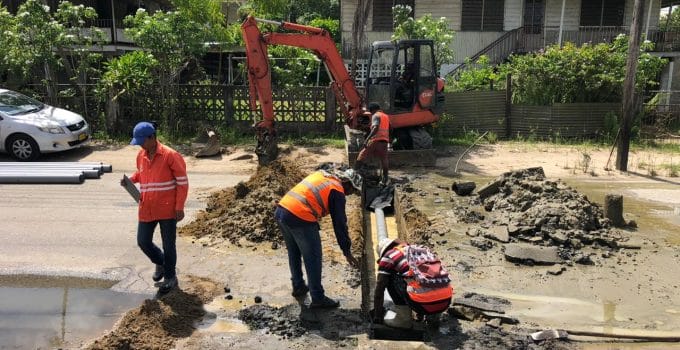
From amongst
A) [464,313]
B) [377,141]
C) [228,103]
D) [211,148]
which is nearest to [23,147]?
[211,148]

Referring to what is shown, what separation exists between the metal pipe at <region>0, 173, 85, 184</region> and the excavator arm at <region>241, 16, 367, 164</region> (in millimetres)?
3722

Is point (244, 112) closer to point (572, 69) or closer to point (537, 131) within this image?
point (537, 131)

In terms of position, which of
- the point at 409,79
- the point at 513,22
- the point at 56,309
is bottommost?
the point at 56,309

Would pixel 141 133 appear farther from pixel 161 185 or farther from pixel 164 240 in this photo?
pixel 164 240

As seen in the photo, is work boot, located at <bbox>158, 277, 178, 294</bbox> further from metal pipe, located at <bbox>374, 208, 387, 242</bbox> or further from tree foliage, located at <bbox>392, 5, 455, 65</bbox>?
tree foliage, located at <bbox>392, 5, 455, 65</bbox>

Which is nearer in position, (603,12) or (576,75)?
(576,75)

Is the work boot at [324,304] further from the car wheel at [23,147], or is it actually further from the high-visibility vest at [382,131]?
the car wheel at [23,147]

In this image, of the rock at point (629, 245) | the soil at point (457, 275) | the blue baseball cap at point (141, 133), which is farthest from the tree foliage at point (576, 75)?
the blue baseball cap at point (141, 133)

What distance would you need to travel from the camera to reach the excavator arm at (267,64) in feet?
37.9

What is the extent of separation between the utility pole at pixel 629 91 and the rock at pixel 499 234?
6.21 meters

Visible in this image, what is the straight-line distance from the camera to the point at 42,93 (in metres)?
16.2

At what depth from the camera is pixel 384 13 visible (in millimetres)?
24000

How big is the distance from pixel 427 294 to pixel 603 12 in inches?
932

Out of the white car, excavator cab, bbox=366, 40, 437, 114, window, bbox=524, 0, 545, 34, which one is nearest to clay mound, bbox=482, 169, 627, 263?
excavator cab, bbox=366, 40, 437, 114
